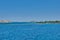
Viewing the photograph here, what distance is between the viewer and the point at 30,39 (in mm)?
10812

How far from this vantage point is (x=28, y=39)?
1087 cm

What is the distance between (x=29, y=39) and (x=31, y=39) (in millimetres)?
134

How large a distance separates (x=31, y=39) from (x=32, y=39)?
0.14 meters

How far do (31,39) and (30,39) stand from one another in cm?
8

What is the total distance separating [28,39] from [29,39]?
0.24ft

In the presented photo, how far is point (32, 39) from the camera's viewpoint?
1098 centimetres

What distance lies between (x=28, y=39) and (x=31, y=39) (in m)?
0.20

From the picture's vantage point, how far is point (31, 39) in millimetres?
10859

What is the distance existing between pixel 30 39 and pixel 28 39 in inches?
5.6

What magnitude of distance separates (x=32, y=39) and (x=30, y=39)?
0.70 feet
